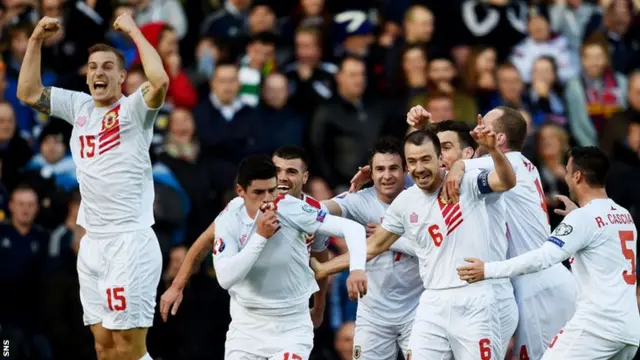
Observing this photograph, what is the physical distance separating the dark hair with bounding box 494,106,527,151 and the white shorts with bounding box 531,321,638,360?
168 centimetres

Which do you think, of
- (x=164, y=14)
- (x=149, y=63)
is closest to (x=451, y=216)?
(x=149, y=63)

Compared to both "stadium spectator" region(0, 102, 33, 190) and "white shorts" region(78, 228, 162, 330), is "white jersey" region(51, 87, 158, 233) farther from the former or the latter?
"stadium spectator" region(0, 102, 33, 190)

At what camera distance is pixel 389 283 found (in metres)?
13.1

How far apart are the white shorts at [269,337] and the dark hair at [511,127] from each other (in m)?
2.23

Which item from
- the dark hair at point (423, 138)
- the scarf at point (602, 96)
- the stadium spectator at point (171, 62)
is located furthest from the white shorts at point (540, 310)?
the scarf at point (602, 96)

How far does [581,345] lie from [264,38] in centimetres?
785

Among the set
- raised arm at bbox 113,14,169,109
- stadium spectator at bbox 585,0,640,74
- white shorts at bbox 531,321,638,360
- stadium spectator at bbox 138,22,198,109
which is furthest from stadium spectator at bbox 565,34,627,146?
raised arm at bbox 113,14,169,109

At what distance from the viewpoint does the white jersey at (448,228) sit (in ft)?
38.7

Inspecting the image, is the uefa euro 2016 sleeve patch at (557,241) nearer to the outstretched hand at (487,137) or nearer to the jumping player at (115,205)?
the outstretched hand at (487,137)

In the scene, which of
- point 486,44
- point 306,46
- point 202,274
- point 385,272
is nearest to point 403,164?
point 385,272

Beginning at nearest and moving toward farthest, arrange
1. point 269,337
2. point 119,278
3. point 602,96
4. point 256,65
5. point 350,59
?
point 269,337
point 119,278
point 350,59
point 256,65
point 602,96

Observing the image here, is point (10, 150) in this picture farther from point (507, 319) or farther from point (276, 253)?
point (507, 319)

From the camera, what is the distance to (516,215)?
496 inches

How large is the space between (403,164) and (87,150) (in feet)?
8.74
